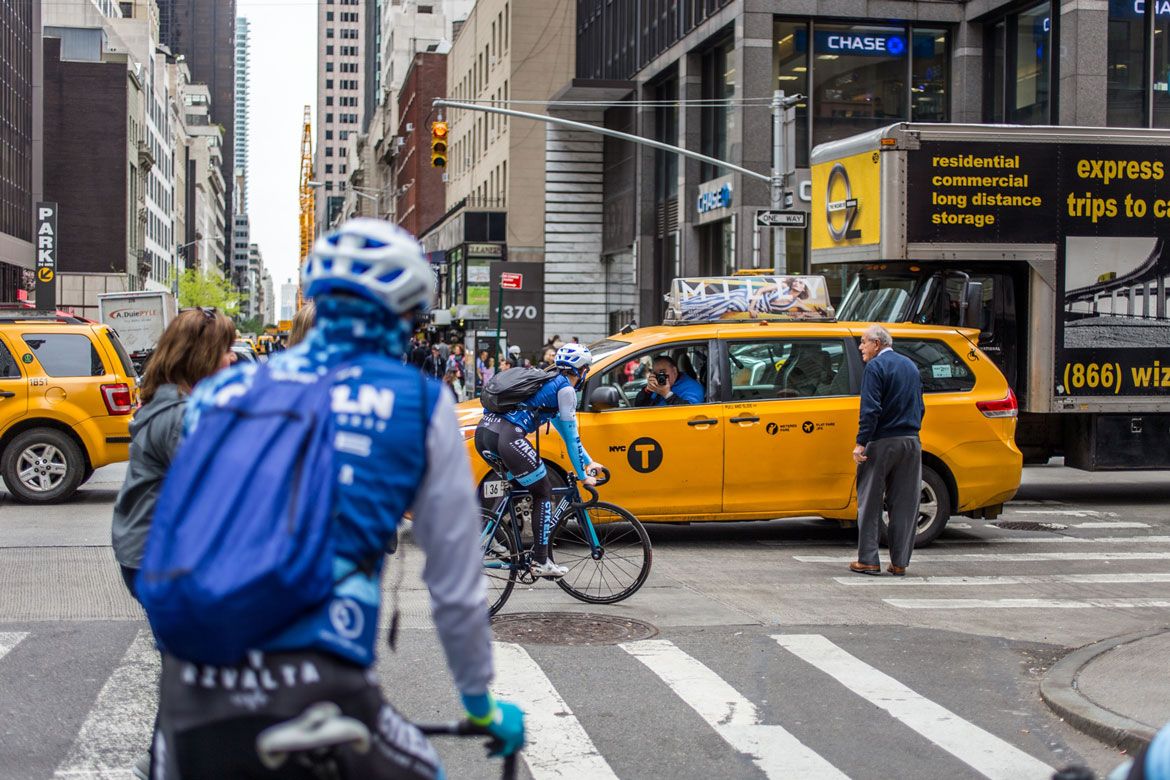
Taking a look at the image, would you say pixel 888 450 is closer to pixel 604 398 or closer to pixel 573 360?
pixel 604 398

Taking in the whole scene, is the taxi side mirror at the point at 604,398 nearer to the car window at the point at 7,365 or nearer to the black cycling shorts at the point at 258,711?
the car window at the point at 7,365

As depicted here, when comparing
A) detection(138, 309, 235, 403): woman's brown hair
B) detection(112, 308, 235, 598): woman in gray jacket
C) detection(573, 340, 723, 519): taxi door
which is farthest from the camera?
detection(573, 340, 723, 519): taxi door

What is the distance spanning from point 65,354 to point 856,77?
20779 millimetres

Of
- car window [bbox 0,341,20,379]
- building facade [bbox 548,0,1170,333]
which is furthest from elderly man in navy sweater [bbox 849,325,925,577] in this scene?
building facade [bbox 548,0,1170,333]

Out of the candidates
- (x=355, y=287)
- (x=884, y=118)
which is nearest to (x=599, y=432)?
(x=355, y=287)

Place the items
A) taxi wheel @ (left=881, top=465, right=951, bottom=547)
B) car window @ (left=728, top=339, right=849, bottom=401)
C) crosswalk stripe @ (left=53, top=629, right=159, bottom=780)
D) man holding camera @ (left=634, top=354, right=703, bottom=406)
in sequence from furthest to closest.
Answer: taxi wheel @ (left=881, top=465, right=951, bottom=547)
car window @ (left=728, top=339, right=849, bottom=401)
man holding camera @ (left=634, top=354, right=703, bottom=406)
crosswalk stripe @ (left=53, top=629, right=159, bottom=780)

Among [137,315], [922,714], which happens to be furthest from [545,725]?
[137,315]

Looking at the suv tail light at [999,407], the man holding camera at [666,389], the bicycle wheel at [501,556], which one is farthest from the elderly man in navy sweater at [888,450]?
the bicycle wheel at [501,556]

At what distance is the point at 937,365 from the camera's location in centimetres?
1268

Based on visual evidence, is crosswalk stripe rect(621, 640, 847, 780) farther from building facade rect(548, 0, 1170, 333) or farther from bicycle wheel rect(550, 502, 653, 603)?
building facade rect(548, 0, 1170, 333)

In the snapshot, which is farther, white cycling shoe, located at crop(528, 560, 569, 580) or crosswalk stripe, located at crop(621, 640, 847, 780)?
white cycling shoe, located at crop(528, 560, 569, 580)

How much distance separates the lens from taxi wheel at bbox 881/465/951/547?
1242cm

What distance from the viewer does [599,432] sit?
465 inches

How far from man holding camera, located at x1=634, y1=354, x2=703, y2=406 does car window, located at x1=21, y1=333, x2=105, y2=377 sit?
6.67 metres
